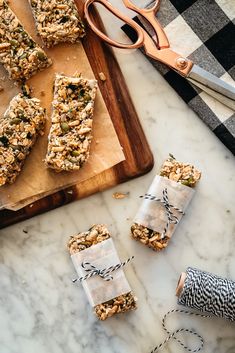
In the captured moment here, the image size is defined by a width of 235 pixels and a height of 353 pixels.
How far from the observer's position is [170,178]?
84.5 inches

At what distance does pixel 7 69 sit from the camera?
2102 mm

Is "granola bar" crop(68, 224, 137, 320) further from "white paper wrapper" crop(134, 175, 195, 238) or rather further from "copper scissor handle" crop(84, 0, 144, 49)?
"copper scissor handle" crop(84, 0, 144, 49)

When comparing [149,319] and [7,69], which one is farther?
[149,319]

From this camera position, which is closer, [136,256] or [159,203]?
[159,203]

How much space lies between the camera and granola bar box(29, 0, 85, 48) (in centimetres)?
207

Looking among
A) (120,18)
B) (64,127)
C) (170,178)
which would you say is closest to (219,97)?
(170,178)

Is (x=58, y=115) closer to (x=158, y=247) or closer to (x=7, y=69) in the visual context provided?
(x=7, y=69)

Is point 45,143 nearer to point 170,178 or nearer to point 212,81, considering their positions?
point 170,178

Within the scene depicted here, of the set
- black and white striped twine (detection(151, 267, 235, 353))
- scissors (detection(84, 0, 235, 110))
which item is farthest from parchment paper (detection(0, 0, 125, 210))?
black and white striped twine (detection(151, 267, 235, 353))

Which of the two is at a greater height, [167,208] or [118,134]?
[118,134]

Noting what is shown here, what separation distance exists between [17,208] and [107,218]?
33 cm

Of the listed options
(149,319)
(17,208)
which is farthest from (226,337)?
(17,208)

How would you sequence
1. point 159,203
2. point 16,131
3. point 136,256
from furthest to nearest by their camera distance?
point 136,256 < point 159,203 < point 16,131

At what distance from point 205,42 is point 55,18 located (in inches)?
21.3
